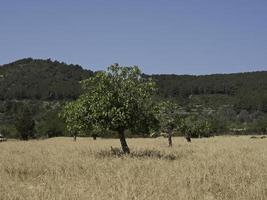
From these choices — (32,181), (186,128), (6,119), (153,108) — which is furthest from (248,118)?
(32,181)

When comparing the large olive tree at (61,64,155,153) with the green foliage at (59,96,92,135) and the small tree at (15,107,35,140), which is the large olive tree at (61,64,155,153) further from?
the small tree at (15,107,35,140)

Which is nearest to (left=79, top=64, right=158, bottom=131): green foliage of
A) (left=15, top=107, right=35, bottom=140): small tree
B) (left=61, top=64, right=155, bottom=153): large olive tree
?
(left=61, top=64, right=155, bottom=153): large olive tree

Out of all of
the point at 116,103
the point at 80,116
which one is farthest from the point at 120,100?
the point at 80,116

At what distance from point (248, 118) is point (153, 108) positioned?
575 ft

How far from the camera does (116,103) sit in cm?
2550

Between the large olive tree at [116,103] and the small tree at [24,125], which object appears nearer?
the large olive tree at [116,103]

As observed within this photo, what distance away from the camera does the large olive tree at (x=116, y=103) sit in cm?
2533

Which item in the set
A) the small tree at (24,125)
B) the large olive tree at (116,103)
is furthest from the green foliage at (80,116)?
the small tree at (24,125)

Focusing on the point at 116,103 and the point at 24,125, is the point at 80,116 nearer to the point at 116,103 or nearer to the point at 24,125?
the point at 116,103

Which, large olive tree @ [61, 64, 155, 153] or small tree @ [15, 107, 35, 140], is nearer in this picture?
large olive tree @ [61, 64, 155, 153]

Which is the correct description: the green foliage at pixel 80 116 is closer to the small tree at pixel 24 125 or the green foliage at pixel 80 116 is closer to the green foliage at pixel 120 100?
the green foliage at pixel 120 100

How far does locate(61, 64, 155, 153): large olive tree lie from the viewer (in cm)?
2533

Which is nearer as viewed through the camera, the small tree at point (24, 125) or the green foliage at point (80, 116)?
the green foliage at point (80, 116)

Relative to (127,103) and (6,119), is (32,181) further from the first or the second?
(6,119)
